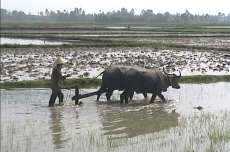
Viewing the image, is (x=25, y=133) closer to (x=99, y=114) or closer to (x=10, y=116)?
(x=10, y=116)

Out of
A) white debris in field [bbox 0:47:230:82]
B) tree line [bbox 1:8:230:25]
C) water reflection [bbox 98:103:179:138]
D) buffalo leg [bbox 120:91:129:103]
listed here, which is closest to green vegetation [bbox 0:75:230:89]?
white debris in field [bbox 0:47:230:82]

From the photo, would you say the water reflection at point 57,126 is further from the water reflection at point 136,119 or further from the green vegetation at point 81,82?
the green vegetation at point 81,82

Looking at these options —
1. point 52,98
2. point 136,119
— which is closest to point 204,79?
point 136,119

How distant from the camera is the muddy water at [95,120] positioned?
645 centimetres

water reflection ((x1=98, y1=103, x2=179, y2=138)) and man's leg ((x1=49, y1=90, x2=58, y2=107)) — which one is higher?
man's leg ((x1=49, y1=90, x2=58, y2=107))

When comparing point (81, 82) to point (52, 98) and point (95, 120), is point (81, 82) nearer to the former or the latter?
point (52, 98)

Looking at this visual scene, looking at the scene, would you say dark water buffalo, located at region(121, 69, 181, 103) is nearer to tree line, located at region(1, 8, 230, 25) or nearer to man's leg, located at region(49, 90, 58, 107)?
man's leg, located at region(49, 90, 58, 107)

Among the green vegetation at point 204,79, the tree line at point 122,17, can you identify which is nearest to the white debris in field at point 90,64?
the green vegetation at point 204,79

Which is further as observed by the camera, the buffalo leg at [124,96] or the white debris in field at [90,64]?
the white debris in field at [90,64]

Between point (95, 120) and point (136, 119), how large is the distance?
2.79 ft

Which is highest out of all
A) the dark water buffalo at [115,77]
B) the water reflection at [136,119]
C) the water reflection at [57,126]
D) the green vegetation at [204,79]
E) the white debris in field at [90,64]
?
the dark water buffalo at [115,77]

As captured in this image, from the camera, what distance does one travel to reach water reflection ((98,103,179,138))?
300 inches

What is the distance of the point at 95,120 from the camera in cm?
848

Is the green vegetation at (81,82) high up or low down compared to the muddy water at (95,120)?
up
